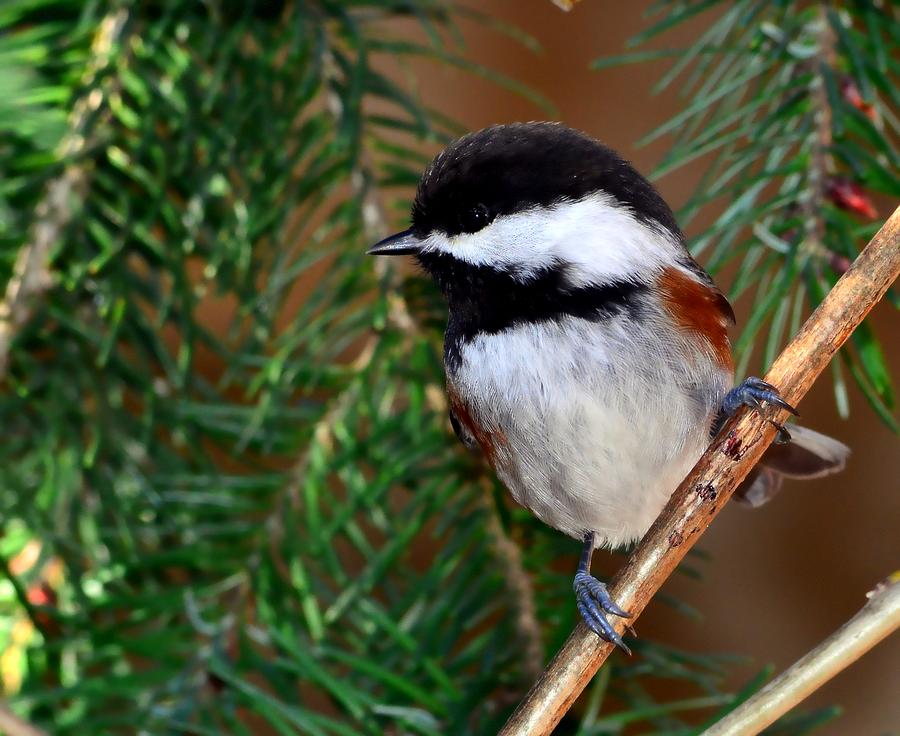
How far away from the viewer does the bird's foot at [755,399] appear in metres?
0.67

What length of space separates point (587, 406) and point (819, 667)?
0.33 metres

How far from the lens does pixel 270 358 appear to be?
0.95m

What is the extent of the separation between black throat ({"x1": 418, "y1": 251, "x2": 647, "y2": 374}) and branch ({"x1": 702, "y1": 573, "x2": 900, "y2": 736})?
35 centimetres

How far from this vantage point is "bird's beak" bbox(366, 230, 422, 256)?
85cm

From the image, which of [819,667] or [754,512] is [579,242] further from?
[754,512]

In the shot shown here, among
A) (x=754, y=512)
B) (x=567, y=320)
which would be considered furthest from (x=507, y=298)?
(x=754, y=512)

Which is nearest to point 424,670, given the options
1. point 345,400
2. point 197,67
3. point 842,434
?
point 345,400

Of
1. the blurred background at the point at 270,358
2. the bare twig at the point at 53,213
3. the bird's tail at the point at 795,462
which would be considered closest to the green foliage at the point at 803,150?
the blurred background at the point at 270,358

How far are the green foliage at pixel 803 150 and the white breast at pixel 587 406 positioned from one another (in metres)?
0.06

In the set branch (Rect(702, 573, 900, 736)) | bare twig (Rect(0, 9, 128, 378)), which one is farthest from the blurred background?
branch (Rect(702, 573, 900, 736))

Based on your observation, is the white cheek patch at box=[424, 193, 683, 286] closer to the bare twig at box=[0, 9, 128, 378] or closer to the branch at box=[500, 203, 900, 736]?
the branch at box=[500, 203, 900, 736]

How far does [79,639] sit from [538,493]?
375mm

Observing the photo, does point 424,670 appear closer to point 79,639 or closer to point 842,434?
point 79,639

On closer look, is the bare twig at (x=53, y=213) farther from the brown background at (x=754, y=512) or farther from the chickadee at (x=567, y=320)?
the brown background at (x=754, y=512)
